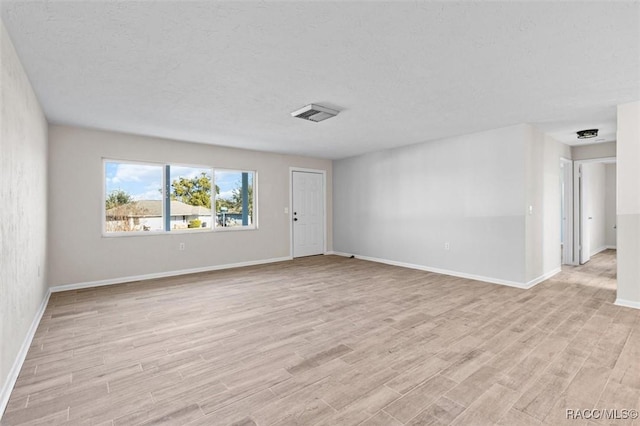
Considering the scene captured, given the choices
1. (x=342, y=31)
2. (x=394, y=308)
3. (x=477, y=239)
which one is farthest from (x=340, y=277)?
(x=342, y=31)

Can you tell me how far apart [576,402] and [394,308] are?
188cm

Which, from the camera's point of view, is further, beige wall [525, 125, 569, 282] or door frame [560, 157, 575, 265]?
door frame [560, 157, 575, 265]

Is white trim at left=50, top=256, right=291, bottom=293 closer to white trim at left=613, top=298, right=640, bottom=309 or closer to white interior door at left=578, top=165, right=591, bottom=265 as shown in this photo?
white trim at left=613, top=298, right=640, bottom=309

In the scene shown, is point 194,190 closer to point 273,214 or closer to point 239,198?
point 239,198

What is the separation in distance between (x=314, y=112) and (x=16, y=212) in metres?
2.97

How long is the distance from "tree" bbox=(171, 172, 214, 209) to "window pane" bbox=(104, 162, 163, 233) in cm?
29

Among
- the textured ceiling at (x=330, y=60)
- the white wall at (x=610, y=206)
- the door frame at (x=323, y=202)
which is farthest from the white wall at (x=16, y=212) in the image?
the white wall at (x=610, y=206)

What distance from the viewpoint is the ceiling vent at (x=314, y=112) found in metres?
3.68

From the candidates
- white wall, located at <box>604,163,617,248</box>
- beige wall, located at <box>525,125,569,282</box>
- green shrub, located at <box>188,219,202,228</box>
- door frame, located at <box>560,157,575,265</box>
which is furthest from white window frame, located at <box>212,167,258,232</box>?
white wall, located at <box>604,163,617,248</box>

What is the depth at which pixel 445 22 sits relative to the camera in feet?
6.71

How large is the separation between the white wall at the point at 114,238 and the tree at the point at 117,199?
0.15 metres

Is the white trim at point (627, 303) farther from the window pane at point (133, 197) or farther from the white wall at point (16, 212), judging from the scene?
the window pane at point (133, 197)

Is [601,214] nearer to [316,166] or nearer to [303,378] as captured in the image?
[316,166]

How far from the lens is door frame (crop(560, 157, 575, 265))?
6203 millimetres
